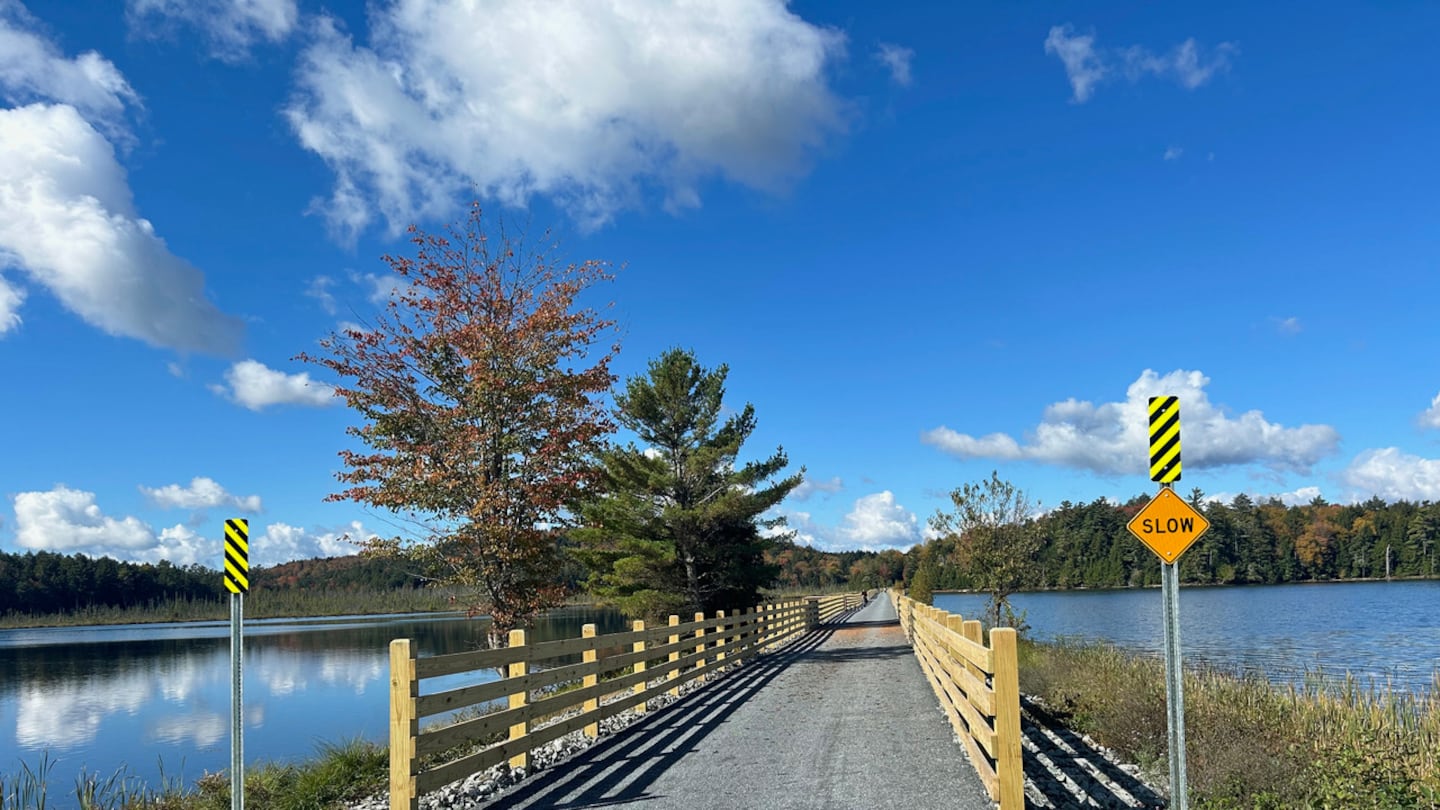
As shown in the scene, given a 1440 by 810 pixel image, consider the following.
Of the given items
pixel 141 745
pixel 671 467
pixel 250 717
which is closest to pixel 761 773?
pixel 141 745

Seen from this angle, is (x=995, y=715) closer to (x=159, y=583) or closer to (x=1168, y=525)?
(x=1168, y=525)

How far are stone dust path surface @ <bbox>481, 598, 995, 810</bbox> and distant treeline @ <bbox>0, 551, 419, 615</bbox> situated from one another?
11234 cm

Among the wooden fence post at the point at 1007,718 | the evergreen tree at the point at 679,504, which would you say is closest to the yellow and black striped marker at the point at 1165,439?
the wooden fence post at the point at 1007,718

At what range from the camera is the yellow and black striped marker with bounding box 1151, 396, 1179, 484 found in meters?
7.30

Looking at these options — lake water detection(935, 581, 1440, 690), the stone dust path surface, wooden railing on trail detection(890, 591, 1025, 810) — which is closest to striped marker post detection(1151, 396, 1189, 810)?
wooden railing on trail detection(890, 591, 1025, 810)

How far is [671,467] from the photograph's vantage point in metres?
30.0

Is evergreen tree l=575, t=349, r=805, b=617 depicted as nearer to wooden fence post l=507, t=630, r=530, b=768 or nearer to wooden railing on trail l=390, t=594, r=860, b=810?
wooden railing on trail l=390, t=594, r=860, b=810

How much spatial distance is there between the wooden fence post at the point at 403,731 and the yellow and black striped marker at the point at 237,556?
1811mm

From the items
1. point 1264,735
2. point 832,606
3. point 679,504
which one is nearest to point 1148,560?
point 832,606

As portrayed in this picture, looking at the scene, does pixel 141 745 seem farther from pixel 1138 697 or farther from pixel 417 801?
pixel 1138 697

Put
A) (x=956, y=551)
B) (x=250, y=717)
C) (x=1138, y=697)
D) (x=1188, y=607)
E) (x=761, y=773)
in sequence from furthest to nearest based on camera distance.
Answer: (x=1188, y=607) < (x=956, y=551) < (x=250, y=717) < (x=1138, y=697) < (x=761, y=773)

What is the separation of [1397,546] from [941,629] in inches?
5161

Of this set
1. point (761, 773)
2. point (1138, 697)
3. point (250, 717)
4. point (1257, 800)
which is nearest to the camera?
point (1257, 800)

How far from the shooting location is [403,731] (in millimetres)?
6871
